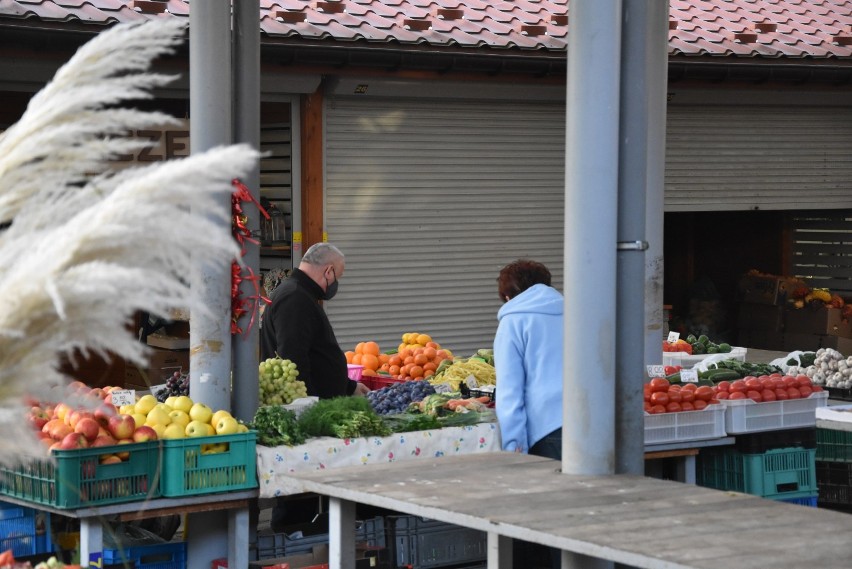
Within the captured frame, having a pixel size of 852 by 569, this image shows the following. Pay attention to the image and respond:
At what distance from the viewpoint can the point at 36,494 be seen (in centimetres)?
554

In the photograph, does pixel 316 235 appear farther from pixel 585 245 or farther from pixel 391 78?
pixel 585 245

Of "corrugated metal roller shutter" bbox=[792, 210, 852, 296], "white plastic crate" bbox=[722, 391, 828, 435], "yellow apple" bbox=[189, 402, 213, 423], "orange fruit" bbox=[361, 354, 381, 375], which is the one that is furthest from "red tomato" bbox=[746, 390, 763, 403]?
"corrugated metal roller shutter" bbox=[792, 210, 852, 296]

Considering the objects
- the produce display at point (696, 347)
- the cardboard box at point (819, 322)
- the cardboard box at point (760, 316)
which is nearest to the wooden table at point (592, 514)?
the produce display at point (696, 347)

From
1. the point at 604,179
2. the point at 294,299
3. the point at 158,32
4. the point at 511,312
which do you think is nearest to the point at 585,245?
the point at 604,179

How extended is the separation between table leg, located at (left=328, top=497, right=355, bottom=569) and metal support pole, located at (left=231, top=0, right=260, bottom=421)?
1768mm

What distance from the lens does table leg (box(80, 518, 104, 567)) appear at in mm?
5422

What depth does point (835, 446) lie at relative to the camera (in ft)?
28.1

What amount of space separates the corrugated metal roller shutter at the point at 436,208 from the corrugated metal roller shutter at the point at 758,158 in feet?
4.77

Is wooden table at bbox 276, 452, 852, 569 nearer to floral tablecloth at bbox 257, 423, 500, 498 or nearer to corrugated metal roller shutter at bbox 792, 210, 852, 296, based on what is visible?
floral tablecloth at bbox 257, 423, 500, 498

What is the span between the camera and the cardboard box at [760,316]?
15.1 meters

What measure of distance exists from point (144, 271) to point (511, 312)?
15.6 feet

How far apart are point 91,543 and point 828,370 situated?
5.44 meters

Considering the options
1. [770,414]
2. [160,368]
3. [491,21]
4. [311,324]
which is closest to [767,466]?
[770,414]

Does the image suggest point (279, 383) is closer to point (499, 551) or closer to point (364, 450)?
point (364, 450)
